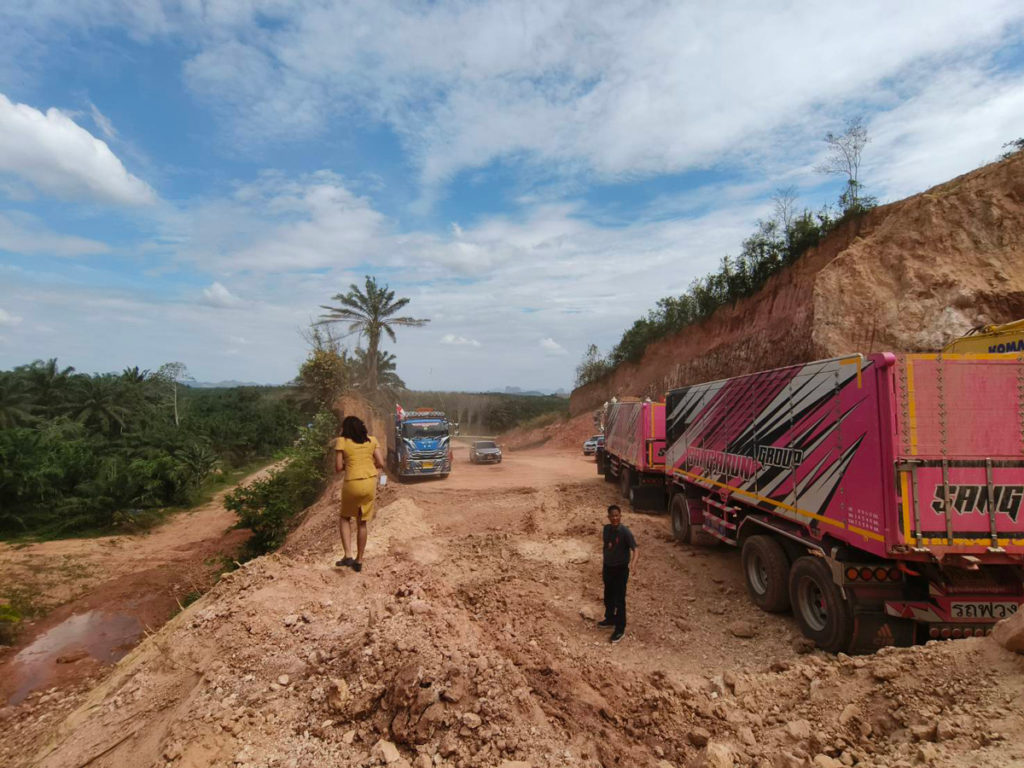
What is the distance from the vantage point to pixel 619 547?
6.04 m

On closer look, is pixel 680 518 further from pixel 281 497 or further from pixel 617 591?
pixel 281 497

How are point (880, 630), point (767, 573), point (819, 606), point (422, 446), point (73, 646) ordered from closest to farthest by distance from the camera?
point (880, 630) < point (819, 606) < point (767, 573) < point (73, 646) < point (422, 446)

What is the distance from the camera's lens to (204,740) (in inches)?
143

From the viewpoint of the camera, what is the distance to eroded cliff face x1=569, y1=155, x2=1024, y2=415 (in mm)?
17641

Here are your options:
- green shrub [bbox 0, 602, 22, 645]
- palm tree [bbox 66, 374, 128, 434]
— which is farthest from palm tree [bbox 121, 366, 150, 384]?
green shrub [bbox 0, 602, 22, 645]

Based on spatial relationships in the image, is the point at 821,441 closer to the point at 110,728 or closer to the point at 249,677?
the point at 249,677

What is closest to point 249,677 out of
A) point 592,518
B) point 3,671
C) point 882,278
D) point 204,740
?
point 204,740

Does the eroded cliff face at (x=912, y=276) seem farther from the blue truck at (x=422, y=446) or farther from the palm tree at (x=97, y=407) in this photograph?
the palm tree at (x=97, y=407)

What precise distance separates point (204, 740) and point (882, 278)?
916 inches

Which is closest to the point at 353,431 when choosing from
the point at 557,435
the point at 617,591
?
the point at 617,591

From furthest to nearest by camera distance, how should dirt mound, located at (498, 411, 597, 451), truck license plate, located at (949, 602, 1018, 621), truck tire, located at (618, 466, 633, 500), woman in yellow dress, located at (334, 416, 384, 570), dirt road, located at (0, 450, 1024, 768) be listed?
1. dirt mound, located at (498, 411, 597, 451)
2. truck tire, located at (618, 466, 633, 500)
3. woman in yellow dress, located at (334, 416, 384, 570)
4. truck license plate, located at (949, 602, 1018, 621)
5. dirt road, located at (0, 450, 1024, 768)

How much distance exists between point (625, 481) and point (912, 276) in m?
13.2

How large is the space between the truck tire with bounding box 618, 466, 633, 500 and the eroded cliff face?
11.1 m

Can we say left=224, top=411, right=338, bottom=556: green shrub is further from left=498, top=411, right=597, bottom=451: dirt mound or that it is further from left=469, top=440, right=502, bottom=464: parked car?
left=498, top=411, right=597, bottom=451: dirt mound
